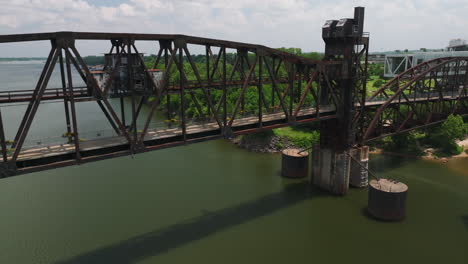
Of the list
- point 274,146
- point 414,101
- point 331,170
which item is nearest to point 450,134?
point 414,101

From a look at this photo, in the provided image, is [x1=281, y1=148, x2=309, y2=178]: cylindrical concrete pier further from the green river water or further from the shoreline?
the shoreline

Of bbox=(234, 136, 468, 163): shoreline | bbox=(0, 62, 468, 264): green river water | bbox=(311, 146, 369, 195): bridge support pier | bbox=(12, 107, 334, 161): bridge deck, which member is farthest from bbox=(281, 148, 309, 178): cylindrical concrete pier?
bbox=(234, 136, 468, 163): shoreline

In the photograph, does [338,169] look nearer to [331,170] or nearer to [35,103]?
[331,170]

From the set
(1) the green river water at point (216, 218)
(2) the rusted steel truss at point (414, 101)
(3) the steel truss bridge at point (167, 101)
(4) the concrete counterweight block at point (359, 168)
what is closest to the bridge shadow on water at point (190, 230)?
(1) the green river water at point (216, 218)

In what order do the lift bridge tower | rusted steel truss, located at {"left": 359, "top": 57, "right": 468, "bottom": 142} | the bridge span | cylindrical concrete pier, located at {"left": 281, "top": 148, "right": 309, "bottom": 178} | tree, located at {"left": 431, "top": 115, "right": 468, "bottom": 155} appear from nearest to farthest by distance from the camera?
1. the bridge span
2. the lift bridge tower
3. rusted steel truss, located at {"left": 359, "top": 57, "right": 468, "bottom": 142}
4. cylindrical concrete pier, located at {"left": 281, "top": 148, "right": 309, "bottom": 178}
5. tree, located at {"left": 431, "top": 115, "right": 468, "bottom": 155}

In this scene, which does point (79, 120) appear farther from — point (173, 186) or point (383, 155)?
point (383, 155)

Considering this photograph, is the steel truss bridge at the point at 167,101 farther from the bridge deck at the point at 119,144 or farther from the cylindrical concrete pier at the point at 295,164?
the cylindrical concrete pier at the point at 295,164

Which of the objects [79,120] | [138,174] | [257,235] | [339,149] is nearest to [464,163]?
[339,149]
